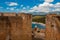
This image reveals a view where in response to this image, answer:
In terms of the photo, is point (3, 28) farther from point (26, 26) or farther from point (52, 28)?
point (52, 28)

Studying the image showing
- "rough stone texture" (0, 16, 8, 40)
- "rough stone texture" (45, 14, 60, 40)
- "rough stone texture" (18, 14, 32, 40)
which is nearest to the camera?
"rough stone texture" (0, 16, 8, 40)

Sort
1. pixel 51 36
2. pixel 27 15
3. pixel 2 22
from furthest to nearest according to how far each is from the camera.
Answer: pixel 27 15, pixel 51 36, pixel 2 22

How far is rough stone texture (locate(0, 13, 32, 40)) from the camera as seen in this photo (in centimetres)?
503

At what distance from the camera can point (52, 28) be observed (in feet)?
17.3

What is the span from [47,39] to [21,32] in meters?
0.87

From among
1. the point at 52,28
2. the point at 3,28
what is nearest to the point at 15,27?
the point at 3,28

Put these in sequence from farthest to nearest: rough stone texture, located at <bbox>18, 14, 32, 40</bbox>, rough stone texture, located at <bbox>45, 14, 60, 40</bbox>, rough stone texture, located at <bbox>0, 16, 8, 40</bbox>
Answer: rough stone texture, located at <bbox>18, 14, 32, 40</bbox> → rough stone texture, located at <bbox>45, 14, 60, 40</bbox> → rough stone texture, located at <bbox>0, 16, 8, 40</bbox>

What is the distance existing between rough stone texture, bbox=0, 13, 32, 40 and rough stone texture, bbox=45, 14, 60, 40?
661 mm

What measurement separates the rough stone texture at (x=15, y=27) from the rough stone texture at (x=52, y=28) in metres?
0.66

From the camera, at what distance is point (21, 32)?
5387 millimetres

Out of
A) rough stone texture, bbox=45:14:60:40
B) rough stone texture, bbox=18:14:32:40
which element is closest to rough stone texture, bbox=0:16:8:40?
rough stone texture, bbox=18:14:32:40

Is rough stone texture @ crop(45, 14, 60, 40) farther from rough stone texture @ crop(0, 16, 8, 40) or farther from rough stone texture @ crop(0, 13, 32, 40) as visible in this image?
rough stone texture @ crop(0, 16, 8, 40)

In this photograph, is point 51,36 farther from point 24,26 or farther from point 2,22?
point 2,22

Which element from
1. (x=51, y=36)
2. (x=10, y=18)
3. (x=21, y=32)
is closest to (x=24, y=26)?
(x=21, y=32)
